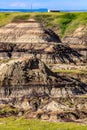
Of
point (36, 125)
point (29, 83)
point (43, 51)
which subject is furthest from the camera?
point (43, 51)

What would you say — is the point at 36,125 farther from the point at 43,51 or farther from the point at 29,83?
the point at 43,51

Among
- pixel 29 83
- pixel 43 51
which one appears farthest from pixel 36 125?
pixel 43 51

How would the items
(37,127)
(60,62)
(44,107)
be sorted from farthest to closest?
(60,62) → (44,107) → (37,127)

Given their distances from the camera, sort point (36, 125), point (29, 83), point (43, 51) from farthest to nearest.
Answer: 1. point (43, 51)
2. point (29, 83)
3. point (36, 125)

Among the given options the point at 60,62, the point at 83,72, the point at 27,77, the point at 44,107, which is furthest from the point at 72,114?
the point at 60,62

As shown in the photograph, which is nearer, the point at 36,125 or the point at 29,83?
the point at 36,125

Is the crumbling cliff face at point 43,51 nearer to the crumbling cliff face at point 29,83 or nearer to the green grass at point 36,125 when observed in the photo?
the crumbling cliff face at point 29,83

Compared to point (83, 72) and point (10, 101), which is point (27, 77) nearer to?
point (10, 101)

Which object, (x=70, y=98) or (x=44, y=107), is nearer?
(x=44, y=107)

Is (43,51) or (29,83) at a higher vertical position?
(29,83)

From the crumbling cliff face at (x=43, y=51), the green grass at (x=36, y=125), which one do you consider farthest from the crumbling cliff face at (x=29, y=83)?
the crumbling cliff face at (x=43, y=51)

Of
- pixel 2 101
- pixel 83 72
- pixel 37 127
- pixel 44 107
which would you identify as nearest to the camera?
pixel 37 127
